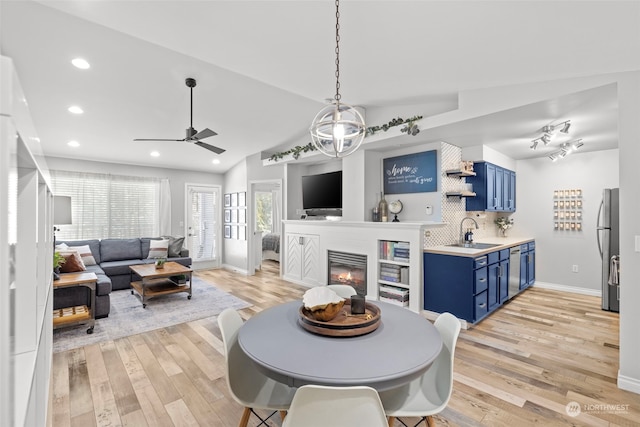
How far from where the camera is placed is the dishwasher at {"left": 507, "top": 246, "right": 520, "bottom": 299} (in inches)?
178

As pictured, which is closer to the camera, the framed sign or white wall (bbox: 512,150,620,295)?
the framed sign

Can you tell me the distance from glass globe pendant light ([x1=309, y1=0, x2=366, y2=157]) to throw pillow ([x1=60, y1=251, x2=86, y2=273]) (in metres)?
4.35

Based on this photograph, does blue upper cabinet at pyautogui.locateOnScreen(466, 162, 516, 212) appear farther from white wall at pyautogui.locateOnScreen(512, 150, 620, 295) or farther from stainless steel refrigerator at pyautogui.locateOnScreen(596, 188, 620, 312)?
stainless steel refrigerator at pyautogui.locateOnScreen(596, 188, 620, 312)

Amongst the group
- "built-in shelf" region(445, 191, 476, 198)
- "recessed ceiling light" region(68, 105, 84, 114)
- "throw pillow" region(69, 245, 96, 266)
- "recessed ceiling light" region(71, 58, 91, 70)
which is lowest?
"throw pillow" region(69, 245, 96, 266)

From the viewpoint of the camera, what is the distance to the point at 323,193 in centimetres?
551

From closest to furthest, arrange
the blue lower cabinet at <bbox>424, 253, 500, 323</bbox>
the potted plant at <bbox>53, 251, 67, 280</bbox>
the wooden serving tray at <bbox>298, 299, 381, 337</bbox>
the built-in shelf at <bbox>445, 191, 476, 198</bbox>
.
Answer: the wooden serving tray at <bbox>298, 299, 381, 337</bbox>, the blue lower cabinet at <bbox>424, 253, 500, 323</bbox>, the potted plant at <bbox>53, 251, 67, 280</bbox>, the built-in shelf at <bbox>445, 191, 476, 198</bbox>

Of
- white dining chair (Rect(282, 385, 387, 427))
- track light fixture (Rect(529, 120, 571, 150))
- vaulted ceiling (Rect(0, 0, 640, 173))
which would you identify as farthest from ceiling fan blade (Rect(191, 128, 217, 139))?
track light fixture (Rect(529, 120, 571, 150))

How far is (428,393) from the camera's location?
1.60 metres

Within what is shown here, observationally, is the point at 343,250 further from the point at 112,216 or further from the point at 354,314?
the point at 112,216

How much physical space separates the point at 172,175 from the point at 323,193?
3840 millimetres

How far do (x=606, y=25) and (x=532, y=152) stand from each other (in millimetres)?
3495

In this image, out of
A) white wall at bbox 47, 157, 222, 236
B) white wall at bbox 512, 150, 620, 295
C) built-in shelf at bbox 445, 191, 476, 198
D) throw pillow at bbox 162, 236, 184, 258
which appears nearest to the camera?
built-in shelf at bbox 445, 191, 476, 198

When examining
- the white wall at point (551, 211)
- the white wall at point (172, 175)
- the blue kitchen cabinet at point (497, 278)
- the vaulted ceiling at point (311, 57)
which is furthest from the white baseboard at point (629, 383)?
the white wall at point (172, 175)

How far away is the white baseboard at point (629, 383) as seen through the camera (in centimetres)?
232
